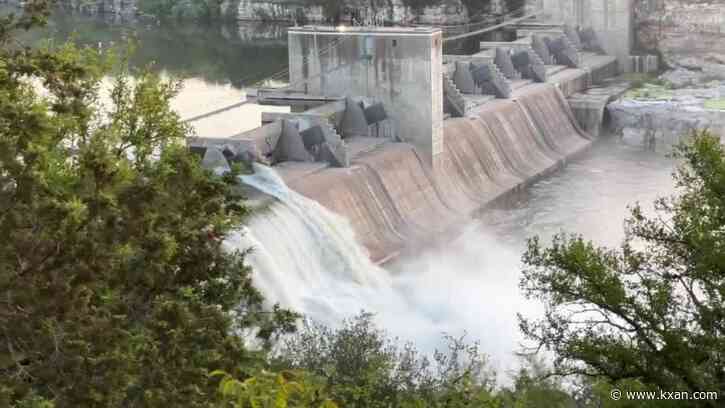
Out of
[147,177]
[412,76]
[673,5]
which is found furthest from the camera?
[673,5]

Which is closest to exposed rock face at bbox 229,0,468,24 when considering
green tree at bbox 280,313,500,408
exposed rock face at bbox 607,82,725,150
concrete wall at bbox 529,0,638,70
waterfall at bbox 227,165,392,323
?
concrete wall at bbox 529,0,638,70

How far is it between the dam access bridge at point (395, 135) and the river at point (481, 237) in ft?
1.95

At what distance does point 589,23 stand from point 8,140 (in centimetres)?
3922

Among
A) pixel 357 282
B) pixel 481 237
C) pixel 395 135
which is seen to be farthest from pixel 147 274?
pixel 395 135

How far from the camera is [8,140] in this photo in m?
11.0

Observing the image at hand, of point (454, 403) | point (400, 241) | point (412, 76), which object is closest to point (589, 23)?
point (412, 76)

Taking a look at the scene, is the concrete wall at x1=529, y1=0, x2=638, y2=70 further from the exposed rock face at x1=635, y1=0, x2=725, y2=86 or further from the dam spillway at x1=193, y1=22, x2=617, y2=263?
the dam spillway at x1=193, y1=22, x2=617, y2=263

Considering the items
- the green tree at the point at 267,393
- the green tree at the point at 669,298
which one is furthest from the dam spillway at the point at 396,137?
the green tree at the point at 267,393

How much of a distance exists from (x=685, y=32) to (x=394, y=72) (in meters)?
19.9

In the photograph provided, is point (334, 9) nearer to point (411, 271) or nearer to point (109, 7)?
point (109, 7)

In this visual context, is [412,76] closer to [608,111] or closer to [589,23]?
[608,111]

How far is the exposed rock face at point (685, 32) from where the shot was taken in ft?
156

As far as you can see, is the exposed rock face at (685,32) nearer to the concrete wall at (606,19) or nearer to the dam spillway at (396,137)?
the concrete wall at (606,19)

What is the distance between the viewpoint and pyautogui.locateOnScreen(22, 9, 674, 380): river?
24.1 metres
